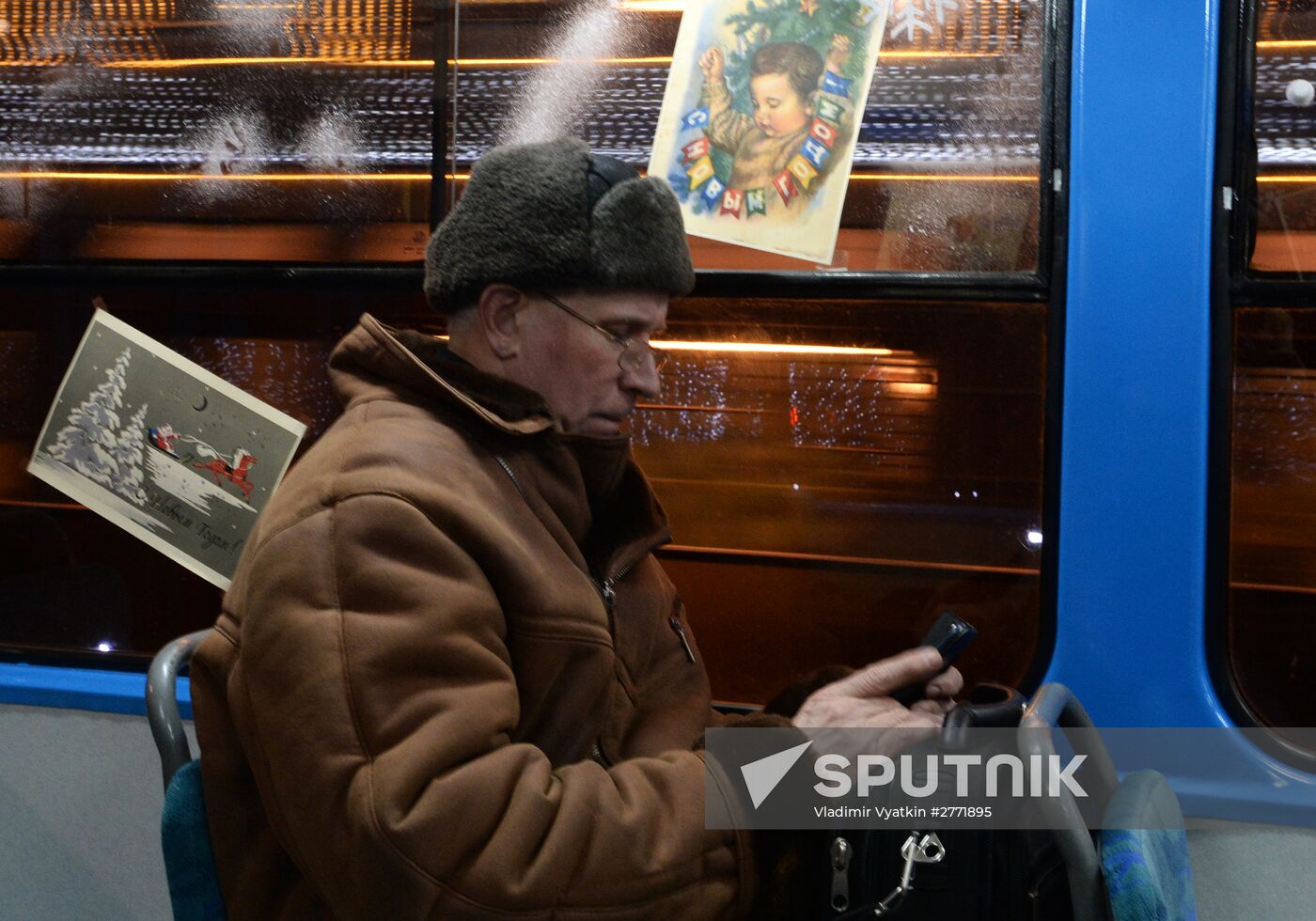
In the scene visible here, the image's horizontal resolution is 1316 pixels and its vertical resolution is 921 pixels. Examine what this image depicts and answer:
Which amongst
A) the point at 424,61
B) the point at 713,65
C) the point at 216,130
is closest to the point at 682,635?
the point at 713,65

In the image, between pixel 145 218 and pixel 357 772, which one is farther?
pixel 145 218

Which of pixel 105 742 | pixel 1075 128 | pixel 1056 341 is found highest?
pixel 1075 128

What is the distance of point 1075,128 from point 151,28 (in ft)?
5.28

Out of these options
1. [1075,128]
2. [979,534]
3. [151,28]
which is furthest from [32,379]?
[1075,128]

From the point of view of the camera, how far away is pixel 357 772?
113 cm

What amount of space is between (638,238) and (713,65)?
→ 20.3 inches

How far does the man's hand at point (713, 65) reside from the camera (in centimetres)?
182

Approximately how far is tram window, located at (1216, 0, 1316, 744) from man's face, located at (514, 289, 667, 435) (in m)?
0.88

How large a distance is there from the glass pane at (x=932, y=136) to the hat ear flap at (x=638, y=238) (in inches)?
13.2

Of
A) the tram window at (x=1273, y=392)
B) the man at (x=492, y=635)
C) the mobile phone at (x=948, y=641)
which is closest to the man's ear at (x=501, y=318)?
the man at (x=492, y=635)

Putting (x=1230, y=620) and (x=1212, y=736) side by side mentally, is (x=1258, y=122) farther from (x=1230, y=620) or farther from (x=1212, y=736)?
(x=1212, y=736)

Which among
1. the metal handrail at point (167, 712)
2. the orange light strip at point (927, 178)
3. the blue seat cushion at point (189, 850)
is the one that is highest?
the orange light strip at point (927, 178)

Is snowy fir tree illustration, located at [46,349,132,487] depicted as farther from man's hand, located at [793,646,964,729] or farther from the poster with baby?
man's hand, located at [793,646,964,729]
